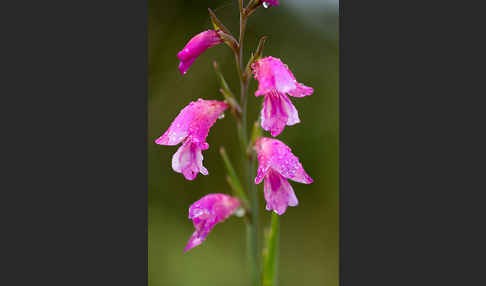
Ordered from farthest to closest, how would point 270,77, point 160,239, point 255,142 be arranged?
1. point 160,239
2. point 255,142
3. point 270,77

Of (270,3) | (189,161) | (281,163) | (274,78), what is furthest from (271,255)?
(270,3)

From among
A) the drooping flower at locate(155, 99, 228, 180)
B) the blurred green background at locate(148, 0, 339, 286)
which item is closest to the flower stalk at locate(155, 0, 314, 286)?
the drooping flower at locate(155, 99, 228, 180)

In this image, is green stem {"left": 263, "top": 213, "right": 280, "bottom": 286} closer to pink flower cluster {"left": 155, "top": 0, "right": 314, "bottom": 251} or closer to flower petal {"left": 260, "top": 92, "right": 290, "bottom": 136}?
pink flower cluster {"left": 155, "top": 0, "right": 314, "bottom": 251}

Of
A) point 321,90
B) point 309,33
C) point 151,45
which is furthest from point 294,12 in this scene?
point 151,45

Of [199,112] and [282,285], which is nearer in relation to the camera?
[199,112]

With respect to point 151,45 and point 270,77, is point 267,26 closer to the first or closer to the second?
point 151,45

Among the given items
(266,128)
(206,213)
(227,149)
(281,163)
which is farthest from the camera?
(227,149)

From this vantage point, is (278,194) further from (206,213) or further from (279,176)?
(206,213)
